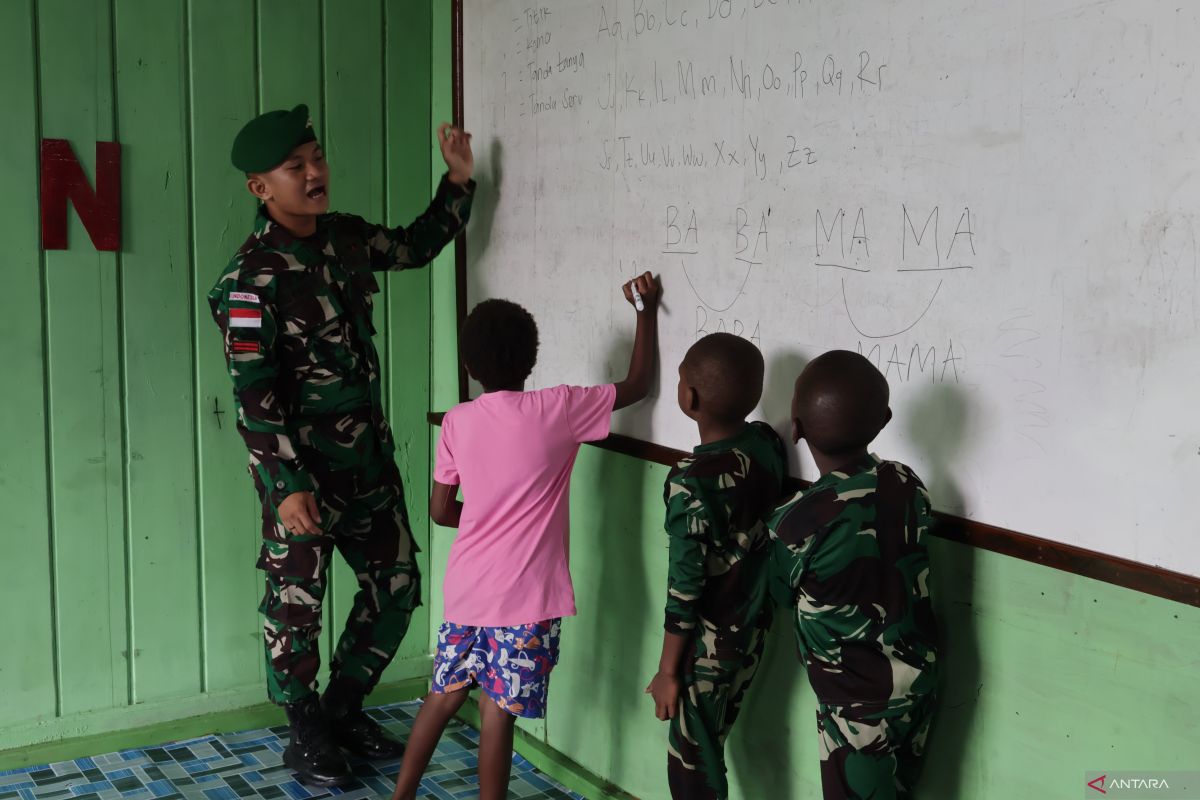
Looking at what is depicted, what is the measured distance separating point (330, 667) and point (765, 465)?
1.53m

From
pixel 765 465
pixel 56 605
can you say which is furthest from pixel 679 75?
pixel 56 605

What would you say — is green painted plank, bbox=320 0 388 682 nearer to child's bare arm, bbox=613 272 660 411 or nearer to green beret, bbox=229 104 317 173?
green beret, bbox=229 104 317 173

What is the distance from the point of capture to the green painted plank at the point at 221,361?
2875 mm

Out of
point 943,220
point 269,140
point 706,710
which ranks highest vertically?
point 269,140

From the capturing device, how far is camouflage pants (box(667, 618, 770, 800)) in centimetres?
200

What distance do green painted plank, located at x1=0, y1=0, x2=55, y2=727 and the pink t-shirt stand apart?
1.19 metres

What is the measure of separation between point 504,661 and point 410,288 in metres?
1.33

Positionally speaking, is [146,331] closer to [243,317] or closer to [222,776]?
[243,317]

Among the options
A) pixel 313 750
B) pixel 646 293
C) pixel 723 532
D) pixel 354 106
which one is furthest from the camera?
pixel 354 106

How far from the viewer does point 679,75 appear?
2211 mm

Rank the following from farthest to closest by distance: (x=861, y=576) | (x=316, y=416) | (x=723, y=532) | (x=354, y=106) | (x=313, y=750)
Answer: (x=354, y=106) → (x=313, y=750) → (x=316, y=416) → (x=723, y=532) → (x=861, y=576)

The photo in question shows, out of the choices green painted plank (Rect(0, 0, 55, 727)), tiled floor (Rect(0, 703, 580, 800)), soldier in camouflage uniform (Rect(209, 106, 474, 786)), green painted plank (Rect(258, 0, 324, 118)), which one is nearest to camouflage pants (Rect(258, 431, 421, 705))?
soldier in camouflage uniform (Rect(209, 106, 474, 786))

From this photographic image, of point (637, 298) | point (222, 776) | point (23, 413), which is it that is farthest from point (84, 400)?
point (637, 298)

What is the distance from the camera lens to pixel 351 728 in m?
2.87
